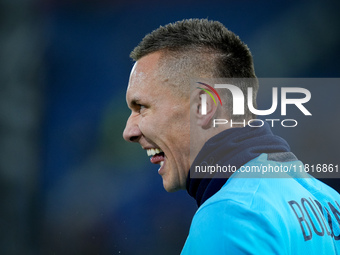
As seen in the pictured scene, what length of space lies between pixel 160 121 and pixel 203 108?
19 centimetres

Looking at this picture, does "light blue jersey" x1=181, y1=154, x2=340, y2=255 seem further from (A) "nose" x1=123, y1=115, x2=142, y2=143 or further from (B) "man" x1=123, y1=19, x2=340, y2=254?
(A) "nose" x1=123, y1=115, x2=142, y2=143

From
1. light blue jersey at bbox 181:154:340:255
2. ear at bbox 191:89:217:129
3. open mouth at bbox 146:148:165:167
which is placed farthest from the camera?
open mouth at bbox 146:148:165:167

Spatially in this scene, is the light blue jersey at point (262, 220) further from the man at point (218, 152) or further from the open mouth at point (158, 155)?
the open mouth at point (158, 155)

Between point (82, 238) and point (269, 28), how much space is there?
3260 millimetres

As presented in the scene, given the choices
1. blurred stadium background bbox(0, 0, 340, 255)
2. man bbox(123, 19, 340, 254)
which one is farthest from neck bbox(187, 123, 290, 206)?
blurred stadium background bbox(0, 0, 340, 255)

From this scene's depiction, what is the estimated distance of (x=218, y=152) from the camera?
1.56m

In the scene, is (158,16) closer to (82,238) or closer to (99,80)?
(99,80)

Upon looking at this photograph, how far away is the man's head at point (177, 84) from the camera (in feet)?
5.81

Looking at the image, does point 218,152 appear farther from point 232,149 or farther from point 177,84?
point 177,84

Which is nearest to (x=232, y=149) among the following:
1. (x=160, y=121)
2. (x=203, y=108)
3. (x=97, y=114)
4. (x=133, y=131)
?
(x=203, y=108)

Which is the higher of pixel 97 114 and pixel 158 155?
pixel 97 114

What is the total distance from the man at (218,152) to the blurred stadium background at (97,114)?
3.15 meters

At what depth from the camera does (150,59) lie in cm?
191

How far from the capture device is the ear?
1.69 meters
